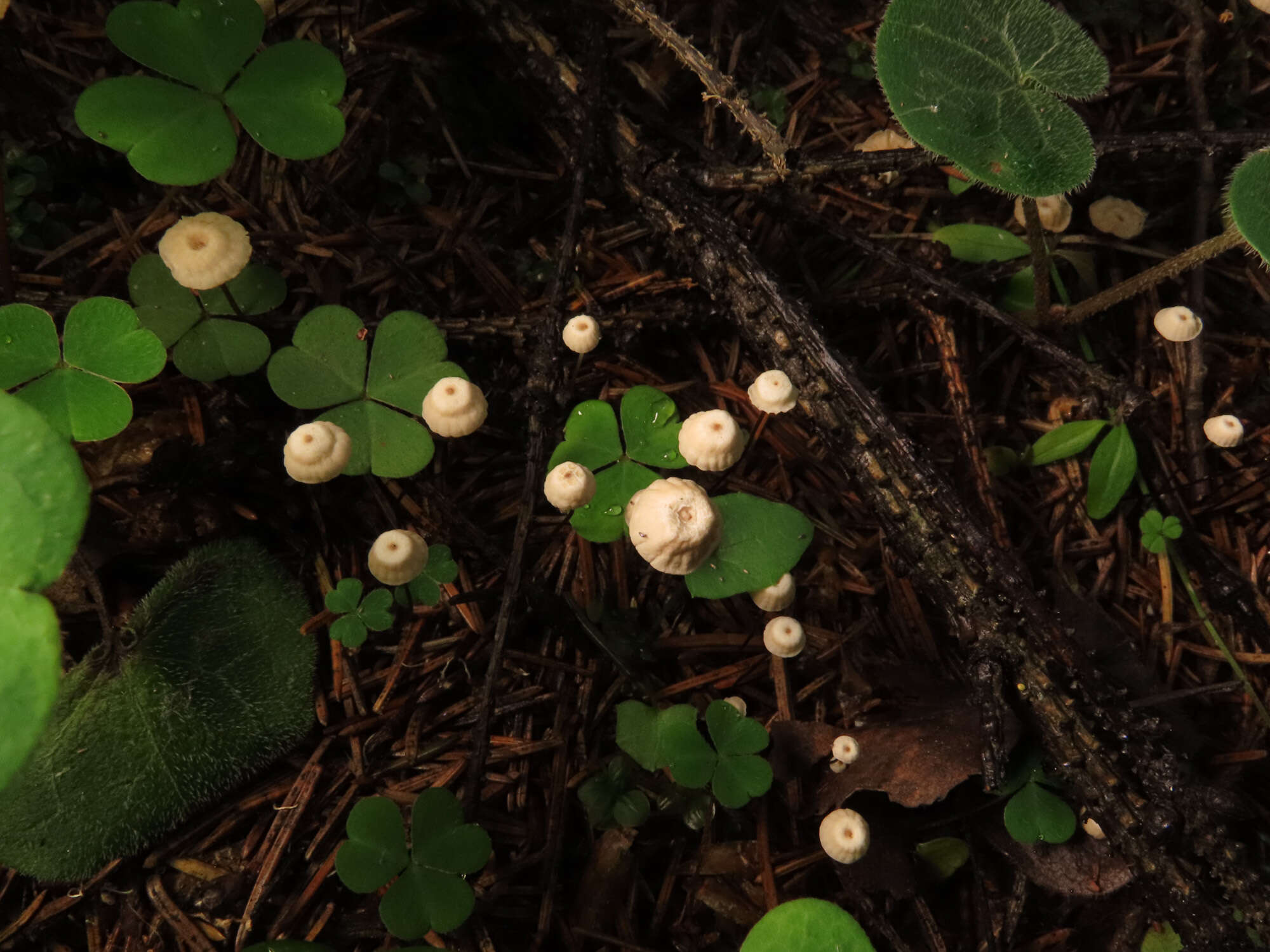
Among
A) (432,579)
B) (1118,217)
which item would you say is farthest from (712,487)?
(1118,217)

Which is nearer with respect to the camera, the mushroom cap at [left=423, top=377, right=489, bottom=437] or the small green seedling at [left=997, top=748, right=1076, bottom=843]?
the small green seedling at [left=997, top=748, right=1076, bottom=843]

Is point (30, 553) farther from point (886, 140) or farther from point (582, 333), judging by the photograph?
point (886, 140)

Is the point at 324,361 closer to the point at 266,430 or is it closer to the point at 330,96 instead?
the point at 266,430

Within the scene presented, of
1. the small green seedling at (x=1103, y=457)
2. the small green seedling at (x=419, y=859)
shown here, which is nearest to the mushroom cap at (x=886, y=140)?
the small green seedling at (x=1103, y=457)

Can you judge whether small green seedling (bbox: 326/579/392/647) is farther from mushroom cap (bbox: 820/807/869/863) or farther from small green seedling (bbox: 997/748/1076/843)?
small green seedling (bbox: 997/748/1076/843)

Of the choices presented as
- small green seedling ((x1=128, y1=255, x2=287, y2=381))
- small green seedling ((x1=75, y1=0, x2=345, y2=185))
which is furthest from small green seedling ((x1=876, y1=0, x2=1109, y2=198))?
small green seedling ((x1=128, y1=255, x2=287, y2=381))

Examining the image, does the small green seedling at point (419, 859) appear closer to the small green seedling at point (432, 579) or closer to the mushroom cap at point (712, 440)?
the small green seedling at point (432, 579)

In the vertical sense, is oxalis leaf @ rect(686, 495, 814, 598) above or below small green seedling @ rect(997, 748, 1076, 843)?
above
